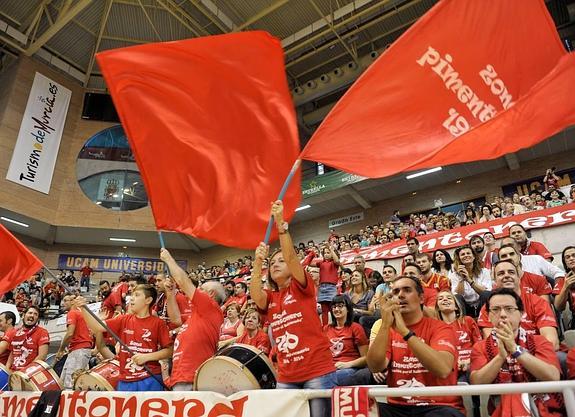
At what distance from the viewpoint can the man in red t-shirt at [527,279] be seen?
163 inches

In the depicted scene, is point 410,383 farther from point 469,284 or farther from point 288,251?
point 469,284

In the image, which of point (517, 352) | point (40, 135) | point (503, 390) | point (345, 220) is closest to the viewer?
point (503, 390)

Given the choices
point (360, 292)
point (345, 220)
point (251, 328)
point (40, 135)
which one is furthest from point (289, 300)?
point (40, 135)

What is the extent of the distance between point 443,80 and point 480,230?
6.50 meters

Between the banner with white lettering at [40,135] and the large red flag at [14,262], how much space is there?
15217 mm

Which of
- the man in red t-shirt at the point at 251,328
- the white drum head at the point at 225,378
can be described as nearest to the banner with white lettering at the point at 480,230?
the man in red t-shirt at the point at 251,328

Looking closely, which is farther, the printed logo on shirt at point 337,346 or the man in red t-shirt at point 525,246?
the man in red t-shirt at point 525,246

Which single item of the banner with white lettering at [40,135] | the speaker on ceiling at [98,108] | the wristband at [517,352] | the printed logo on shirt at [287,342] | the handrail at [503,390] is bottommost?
the handrail at [503,390]

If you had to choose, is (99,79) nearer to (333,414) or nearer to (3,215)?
(3,215)

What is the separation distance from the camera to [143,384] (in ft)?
12.5

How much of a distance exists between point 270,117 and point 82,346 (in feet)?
14.6

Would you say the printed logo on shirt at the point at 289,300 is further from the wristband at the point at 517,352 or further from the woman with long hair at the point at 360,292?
the woman with long hair at the point at 360,292

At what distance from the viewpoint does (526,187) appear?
15.6m

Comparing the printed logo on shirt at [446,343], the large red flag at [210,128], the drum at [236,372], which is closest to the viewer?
the printed logo on shirt at [446,343]
